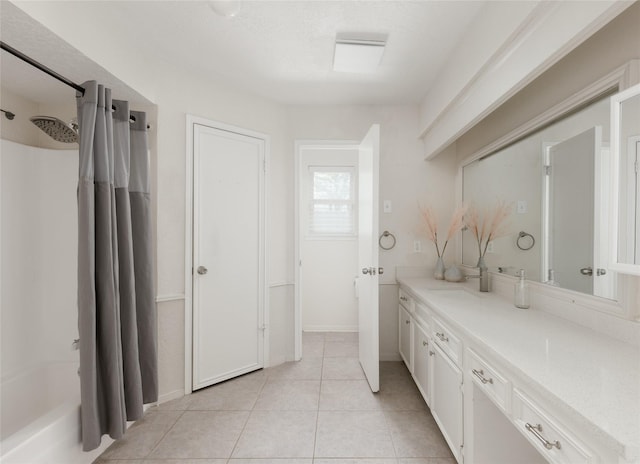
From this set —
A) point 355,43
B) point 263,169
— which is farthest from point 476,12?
point 263,169

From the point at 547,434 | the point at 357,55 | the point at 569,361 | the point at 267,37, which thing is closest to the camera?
the point at 547,434

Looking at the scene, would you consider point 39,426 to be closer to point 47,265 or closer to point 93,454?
point 93,454

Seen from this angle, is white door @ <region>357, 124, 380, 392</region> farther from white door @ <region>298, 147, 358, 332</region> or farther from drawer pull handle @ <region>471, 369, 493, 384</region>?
white door @ <region>298, 147, 358, 332</region>

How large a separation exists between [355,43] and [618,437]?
2127mm

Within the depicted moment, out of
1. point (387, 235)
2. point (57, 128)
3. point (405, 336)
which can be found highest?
point (57, 128)

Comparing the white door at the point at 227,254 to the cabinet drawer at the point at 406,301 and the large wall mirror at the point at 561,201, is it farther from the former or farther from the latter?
the large wall mirror at the point at 561,201

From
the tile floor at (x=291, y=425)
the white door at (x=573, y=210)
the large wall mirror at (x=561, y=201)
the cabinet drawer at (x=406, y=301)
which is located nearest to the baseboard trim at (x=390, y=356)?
the tile floor at (x=291, y=425)

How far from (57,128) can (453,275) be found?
3000mm

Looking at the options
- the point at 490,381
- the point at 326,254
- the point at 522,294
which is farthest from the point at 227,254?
the point at 522,294

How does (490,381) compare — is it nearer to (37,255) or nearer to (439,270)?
(439,270)

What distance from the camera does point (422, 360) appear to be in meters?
2.06

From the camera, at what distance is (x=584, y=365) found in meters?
0.96

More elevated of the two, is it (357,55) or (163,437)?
(357,55)

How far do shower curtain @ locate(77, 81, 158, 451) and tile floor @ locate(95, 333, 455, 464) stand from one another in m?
0.25
